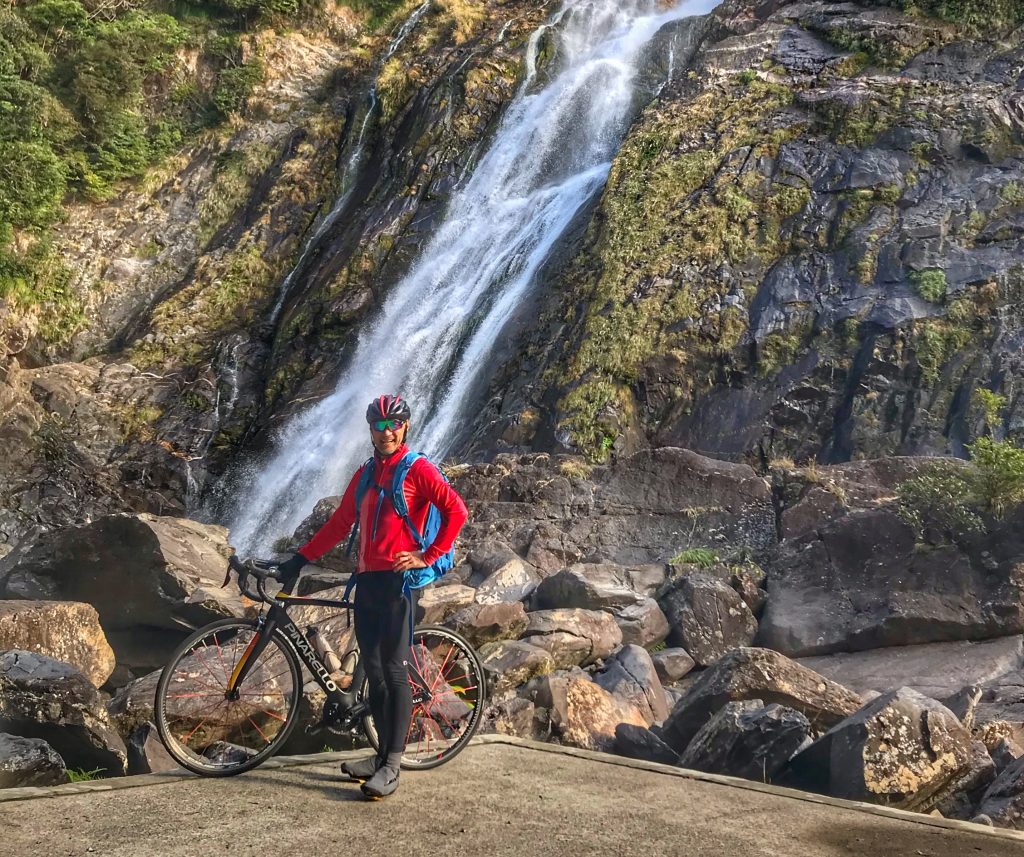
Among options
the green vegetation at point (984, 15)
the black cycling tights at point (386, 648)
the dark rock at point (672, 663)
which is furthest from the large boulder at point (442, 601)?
the green vegetation at point (984, 15)

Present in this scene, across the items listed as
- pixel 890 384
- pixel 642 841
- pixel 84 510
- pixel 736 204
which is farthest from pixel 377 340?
pixel 642 841

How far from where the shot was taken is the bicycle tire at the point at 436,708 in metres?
4.48

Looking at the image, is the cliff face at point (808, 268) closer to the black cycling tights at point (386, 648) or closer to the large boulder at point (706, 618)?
the large boulder at point (706, 618)

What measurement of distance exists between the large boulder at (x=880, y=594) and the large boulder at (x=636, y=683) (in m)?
2.18

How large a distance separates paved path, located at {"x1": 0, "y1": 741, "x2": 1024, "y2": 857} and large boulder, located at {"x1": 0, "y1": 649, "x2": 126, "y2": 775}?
55.4 inches

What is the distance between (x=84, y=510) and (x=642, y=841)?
577 inches

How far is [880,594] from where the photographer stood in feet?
27.9

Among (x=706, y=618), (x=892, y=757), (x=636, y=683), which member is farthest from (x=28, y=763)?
(x=706, y=618)

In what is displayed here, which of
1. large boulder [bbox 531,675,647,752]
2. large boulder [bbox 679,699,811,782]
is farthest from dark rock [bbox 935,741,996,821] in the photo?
large boulder [bbox 531,675,647,752]

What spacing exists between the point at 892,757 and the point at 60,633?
5.82 m

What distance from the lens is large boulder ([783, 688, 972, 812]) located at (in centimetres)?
450

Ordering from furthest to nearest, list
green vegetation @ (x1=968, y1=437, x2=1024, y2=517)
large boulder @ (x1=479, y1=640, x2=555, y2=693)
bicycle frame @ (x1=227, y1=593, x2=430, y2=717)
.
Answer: green vegetation @ (x1=968, y1=437, x2=1024, y2=517) < large boulder @ (x1=479, y1=640, x2=555, y2=693) < bicycle frame @ (x1=227, y1=593, x2=430, y2=717)

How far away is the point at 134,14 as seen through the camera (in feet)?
78.0

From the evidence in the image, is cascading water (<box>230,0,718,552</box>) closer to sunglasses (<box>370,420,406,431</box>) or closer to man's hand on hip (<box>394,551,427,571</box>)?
sunglasses (<box>370,420,406,431</box>)
